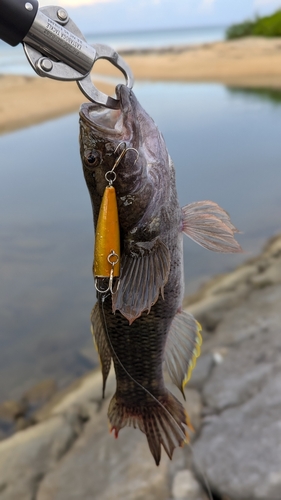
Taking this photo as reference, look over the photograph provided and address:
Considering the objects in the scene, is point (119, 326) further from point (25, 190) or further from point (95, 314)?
point (25, 190)

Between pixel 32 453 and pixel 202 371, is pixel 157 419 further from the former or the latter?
pixel 202 371

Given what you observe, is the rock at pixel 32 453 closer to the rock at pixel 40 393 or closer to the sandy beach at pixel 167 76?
the rock at pixel 40 393

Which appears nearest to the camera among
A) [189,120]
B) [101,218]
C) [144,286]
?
[101,218]

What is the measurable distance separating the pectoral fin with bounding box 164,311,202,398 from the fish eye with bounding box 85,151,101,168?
2.62 ft

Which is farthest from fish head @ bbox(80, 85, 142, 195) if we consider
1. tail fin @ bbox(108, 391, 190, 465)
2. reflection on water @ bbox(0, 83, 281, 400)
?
reflection on water @ bbox(0, 83, 281, 400)

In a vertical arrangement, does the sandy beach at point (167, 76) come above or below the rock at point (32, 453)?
above

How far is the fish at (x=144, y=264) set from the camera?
1.81m

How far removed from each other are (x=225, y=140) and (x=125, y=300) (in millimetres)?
12961

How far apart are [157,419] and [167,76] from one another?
3045 centimetres

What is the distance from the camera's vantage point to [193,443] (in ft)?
13.7

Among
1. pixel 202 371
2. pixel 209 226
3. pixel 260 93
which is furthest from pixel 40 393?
pixel 260 93

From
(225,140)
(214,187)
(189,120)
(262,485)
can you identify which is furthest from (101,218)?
(189,120)

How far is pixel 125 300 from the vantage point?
5.75 ft

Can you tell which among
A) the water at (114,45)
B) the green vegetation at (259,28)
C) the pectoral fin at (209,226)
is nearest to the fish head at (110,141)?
the pectoral fin at (209,226)
